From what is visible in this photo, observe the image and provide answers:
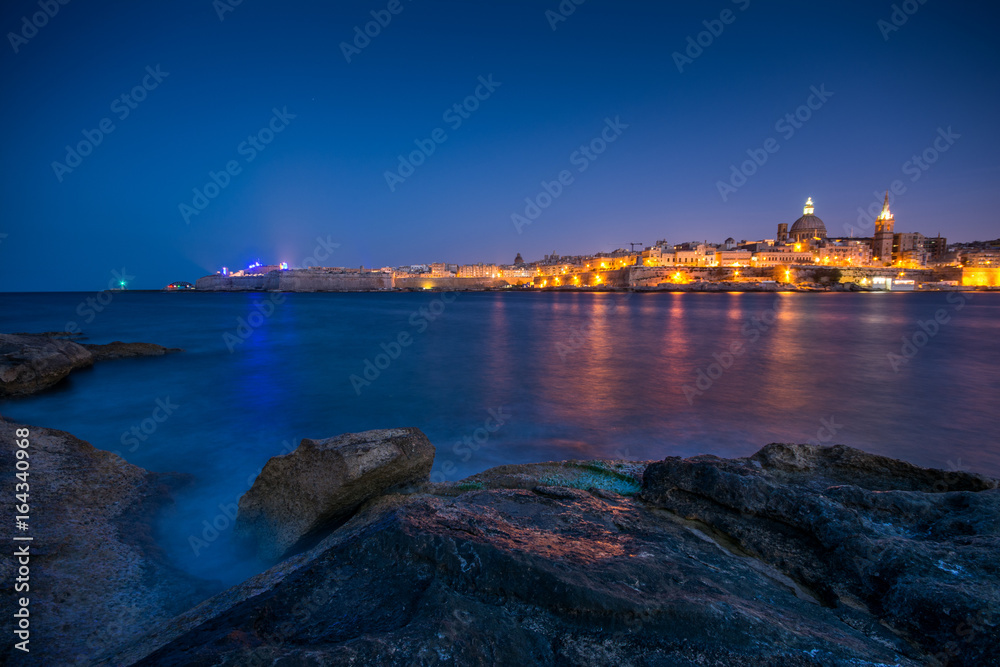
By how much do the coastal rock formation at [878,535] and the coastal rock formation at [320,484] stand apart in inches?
79.6

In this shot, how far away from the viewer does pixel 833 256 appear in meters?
91.2

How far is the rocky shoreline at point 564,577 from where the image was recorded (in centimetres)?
157

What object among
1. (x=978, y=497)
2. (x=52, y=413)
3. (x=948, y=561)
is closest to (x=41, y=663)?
(x=948, y=561)

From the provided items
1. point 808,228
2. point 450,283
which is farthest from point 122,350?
point 808,228

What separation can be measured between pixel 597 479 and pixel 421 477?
1.67 meters

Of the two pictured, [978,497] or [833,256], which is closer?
[978,497]

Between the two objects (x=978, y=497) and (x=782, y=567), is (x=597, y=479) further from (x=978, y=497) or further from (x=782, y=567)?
(x=978, y=497)

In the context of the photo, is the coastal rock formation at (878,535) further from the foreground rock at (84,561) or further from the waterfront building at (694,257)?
the waterfront building at (694,257)

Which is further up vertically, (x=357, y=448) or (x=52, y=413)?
(x=357, y=448)

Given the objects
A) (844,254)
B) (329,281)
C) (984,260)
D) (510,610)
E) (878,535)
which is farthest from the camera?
(329,281)

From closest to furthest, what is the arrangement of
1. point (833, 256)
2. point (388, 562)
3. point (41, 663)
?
1. point (388, 562)
2. point (41, 663)
3. point (833, 256)

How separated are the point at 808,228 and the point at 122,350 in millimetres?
123171

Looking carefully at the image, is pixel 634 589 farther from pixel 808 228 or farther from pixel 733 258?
pixel 808 228

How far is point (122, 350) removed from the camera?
1381 centimetres
